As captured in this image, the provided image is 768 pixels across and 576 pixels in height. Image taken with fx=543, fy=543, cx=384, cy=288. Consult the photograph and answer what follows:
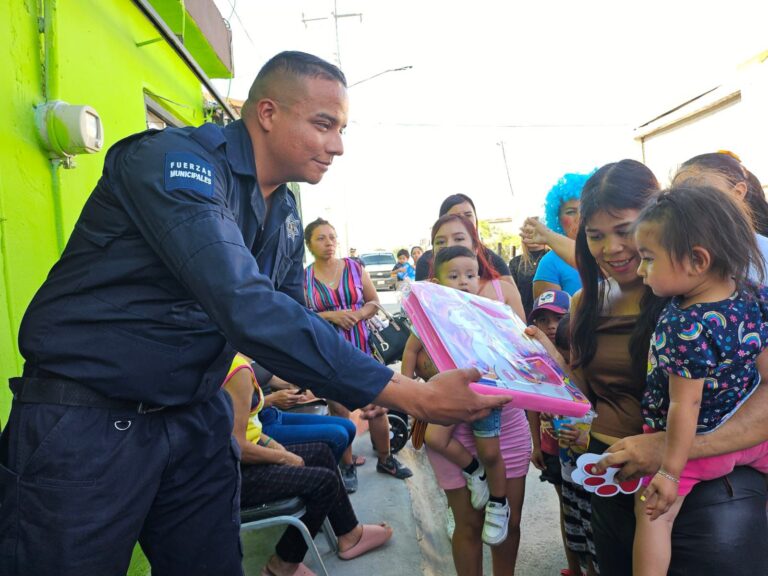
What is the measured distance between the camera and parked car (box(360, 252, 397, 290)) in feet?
83.3

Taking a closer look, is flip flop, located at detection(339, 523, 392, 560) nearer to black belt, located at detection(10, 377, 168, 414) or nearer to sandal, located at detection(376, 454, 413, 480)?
sandal, located at detection(376, 454, 413, 480)

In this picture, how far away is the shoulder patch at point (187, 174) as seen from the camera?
132 centimetres

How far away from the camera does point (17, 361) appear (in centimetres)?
218

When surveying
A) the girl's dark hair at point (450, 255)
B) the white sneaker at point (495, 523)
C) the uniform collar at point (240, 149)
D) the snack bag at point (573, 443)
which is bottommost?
the white sneaker at point (495, 523)

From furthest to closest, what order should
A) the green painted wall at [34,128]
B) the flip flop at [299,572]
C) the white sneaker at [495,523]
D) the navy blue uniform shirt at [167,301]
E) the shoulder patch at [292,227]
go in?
the flip flop at [299,572] < the white sneaker at [495,523] < the green painted wall at [34,128] < the shoulder patch at [292,227] < the navy blue uniform shirt at [167,301]

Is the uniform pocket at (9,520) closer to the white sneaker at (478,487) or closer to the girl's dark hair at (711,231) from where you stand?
the white sneaker at (478,487)

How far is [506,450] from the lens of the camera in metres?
2.51

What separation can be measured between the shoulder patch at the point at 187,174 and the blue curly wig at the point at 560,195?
7.90ft

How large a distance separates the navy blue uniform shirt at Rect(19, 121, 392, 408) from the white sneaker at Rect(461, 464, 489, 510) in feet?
3.86

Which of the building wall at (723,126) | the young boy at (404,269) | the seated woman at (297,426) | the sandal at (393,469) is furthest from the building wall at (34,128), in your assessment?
the young boy at (404,269)

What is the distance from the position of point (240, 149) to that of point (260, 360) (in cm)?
70

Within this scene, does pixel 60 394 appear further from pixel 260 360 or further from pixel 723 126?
pixel 723 126

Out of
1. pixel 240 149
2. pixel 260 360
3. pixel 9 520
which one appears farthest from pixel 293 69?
pixel 9 520

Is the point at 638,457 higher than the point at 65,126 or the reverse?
the reverse
